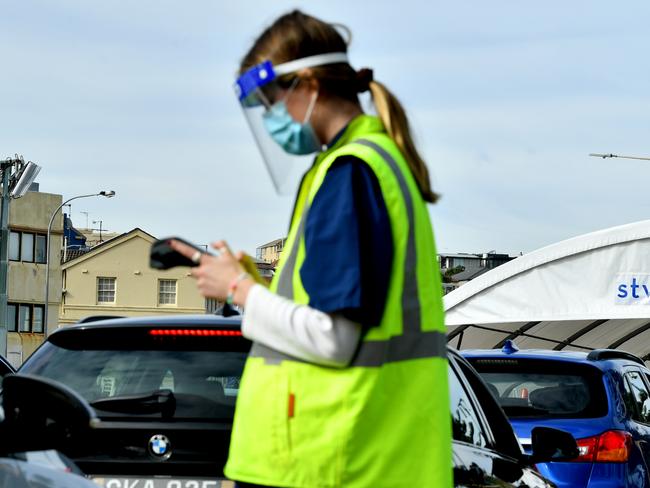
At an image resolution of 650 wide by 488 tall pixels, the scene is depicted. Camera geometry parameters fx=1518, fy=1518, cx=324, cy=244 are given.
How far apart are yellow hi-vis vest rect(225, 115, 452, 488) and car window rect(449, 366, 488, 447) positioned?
2.23 meters

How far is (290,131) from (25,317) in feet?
255

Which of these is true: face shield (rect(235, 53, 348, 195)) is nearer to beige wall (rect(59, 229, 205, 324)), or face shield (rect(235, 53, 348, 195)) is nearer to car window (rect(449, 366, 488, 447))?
car window (rect(449, 366, 488, 447))

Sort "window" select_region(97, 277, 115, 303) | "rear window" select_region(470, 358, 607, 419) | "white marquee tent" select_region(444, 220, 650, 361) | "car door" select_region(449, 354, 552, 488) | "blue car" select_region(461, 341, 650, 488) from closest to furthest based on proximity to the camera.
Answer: "car door" select_region(449, 354, 552, 488) → "blue car" select_region(461, 341, 650, 488) → "rear window" select_region(470, 358, 607, 419) → "white marquee tent" select_region(444, 220, 650, 361) → "window" select_region(97, 277, 115, 303)

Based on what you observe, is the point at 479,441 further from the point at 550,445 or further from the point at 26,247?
the point at 26,247

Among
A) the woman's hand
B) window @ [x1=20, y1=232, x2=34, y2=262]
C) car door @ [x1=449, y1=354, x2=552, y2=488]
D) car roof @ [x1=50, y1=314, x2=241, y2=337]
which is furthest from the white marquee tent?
window @ [x1=20, y1=232, x2=34, y2=262]

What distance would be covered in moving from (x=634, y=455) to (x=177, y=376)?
486 centimetres

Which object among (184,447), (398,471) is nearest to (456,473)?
(184,447)

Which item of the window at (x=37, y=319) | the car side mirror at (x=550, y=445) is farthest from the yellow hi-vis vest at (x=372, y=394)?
the window at (x=37, y=319)

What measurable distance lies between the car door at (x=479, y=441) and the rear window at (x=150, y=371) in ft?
2.74

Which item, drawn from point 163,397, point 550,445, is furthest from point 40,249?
point 163,397

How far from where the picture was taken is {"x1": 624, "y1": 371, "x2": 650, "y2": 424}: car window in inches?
391

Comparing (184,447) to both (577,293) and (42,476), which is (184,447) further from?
(577,293)

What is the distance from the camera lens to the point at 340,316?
10.4ft

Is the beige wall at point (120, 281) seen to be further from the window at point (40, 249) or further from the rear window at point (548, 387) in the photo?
the rear window at point (548, 387)
